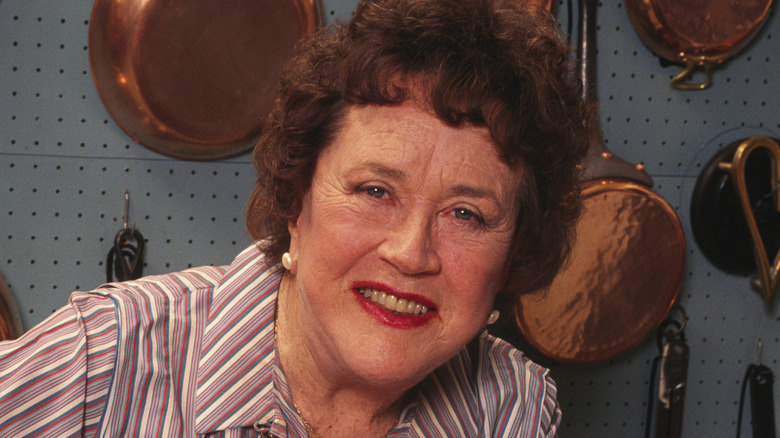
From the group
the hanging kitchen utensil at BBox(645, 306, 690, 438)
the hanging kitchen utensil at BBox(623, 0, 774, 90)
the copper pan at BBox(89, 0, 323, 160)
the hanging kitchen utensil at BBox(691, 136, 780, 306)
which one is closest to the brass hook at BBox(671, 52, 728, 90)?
the hanging kitchen utensil at BBox(623, 0, 774, 90)

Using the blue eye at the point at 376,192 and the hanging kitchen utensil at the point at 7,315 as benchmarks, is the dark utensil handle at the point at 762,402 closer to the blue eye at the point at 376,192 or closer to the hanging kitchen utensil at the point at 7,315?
the blue eye at the point at 376,192

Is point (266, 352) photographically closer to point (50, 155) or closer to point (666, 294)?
point (50, 155)

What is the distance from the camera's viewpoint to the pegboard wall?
1109 millimetres

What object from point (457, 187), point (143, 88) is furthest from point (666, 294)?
point (143, 88)

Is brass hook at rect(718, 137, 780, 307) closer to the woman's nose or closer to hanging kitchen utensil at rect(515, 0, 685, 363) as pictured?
hanging kitchen utensil at rect(515, 0, 685, 363)

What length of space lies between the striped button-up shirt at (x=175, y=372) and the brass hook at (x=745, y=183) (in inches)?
24.1

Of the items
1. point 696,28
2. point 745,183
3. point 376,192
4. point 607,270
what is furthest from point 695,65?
point 376,192

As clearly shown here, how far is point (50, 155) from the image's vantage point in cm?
112

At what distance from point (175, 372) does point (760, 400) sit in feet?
3.83

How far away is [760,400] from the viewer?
4.60 ft

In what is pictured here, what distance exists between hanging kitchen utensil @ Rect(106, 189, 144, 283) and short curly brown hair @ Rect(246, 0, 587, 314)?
1.25 feet

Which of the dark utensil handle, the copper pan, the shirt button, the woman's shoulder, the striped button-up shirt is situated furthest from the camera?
the dark utensil handle

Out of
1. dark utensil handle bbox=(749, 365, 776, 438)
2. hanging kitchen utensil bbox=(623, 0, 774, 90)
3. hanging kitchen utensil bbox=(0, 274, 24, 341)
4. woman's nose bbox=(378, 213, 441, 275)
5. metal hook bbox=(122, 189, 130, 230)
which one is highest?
hanging kitchen utensil bbox=(623, 0, 774, 90)

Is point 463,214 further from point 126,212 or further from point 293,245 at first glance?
point 126,212
